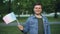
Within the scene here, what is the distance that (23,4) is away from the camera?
29.5 m

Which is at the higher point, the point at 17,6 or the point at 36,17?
the point at 36,17

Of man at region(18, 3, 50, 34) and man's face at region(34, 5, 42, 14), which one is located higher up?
man's face at region(34, 5, 42, 14)

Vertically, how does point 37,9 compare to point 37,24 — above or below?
above

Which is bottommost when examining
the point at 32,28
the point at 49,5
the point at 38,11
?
the point at 49,5

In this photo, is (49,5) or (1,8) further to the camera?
(49,5)

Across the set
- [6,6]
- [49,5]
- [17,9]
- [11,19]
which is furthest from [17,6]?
[11,19]

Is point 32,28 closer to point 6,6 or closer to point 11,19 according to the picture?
point 11,19

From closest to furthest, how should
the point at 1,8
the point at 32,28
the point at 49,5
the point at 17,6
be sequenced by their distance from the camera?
the point at 32,28 < the point at 17,6 < the point at 1,8 < the point at 49,5

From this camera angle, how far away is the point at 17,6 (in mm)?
29250

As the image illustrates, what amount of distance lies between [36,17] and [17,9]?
2483 centimetres

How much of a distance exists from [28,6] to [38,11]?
2596 centimetres

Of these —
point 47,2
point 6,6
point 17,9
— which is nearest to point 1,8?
point 6,6

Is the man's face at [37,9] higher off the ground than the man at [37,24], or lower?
higher

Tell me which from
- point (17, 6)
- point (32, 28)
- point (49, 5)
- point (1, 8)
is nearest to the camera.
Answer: point (32, 28)
